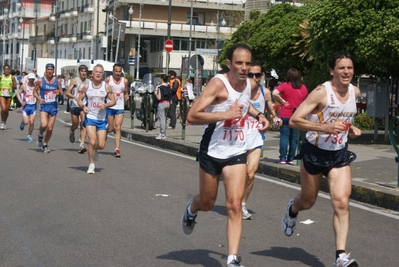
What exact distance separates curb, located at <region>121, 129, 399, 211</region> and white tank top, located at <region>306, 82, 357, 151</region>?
13.2 feet

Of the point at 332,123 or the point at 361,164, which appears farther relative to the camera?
the point at 361,164

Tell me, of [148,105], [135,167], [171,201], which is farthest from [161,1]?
[171,201]

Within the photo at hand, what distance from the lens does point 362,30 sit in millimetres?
21141

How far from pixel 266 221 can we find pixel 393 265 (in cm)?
254

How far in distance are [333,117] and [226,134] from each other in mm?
1013

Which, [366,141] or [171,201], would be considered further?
[366,141]

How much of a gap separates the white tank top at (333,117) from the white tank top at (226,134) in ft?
2.50

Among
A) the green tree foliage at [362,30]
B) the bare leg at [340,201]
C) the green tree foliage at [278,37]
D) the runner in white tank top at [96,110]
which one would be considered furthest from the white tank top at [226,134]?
the green tree foliage at [278,37]

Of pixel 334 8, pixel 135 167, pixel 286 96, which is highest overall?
pixel 334 8

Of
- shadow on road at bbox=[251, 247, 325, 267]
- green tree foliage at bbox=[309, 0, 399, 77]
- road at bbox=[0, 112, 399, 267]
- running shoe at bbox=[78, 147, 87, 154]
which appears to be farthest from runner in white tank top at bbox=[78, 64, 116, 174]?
green tree foliage at bbox=[309, 0, 399, 77]

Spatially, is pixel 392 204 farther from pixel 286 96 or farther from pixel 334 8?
pixel 334 8

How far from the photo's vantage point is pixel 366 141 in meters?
22.5

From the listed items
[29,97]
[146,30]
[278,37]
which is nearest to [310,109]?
[29,97]

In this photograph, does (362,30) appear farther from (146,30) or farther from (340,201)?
(146,30)
